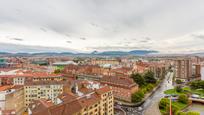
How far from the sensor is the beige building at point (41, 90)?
34594 mm

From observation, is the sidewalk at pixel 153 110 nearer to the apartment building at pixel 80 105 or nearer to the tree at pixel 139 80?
the apartment building at pixel 80 105

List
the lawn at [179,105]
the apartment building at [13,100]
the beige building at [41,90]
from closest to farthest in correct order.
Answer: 1. the apartment building at [13,100]
2. the beige building at [41,90]
3. the lawn at [179,105]

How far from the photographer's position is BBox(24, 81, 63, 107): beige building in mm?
34594

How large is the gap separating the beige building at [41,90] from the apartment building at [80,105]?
10.4 metres

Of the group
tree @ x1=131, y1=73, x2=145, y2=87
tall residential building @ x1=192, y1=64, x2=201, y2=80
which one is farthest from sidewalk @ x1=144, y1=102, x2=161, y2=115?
tall residential building @ x1=192, y1=64, x2=201, y2=80

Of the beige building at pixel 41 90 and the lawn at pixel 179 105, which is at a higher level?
the beige building at pixel 41 90

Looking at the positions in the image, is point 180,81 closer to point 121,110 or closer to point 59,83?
point 121,110

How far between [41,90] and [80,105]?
17783 millimetres

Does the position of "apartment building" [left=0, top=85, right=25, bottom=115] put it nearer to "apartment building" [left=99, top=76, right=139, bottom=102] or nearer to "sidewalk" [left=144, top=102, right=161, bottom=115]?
"apartment building" [left=99, top=76, right=139, bottom=102]

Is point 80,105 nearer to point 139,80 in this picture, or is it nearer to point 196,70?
point 139,80

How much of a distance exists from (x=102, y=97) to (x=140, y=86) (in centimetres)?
2401

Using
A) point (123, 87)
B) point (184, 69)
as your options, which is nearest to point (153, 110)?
point (123, 87)

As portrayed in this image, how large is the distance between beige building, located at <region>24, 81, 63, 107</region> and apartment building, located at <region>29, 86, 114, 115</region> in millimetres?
10383

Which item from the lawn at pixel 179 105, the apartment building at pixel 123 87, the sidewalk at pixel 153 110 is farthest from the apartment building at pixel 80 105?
the lawn at pixel 179 105
